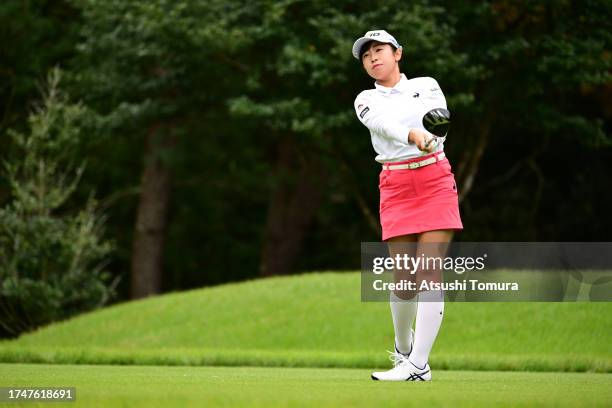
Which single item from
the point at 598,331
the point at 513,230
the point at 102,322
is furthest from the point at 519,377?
the point at 513,230

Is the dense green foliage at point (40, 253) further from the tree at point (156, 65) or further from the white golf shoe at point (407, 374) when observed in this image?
the white golf shoe at point (407, 374)

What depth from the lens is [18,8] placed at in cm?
2375

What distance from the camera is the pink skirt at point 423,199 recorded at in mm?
6430

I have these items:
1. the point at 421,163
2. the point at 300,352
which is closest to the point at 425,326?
the point at 421,163

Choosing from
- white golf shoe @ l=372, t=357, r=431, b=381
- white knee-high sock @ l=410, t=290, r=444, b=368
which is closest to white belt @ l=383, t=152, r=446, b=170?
white knee-high sock @ l=410, t=290, r=444, b=368

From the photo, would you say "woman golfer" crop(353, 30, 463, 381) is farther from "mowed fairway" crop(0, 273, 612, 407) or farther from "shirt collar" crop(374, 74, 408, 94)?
"mowed fairway" crop(0, 273, 612, 407)

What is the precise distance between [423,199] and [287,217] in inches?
734

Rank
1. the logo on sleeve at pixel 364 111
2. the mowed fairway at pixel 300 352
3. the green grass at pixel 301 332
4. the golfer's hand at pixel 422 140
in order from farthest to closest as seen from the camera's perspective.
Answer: the green grass at pixel 301 332 → the logo on sleeve at pixel 364 111 → the golfer's hand at pixel 422 140 → the mowed fairway at pixel 300 352

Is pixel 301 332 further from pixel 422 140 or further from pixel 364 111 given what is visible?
pixel 422 140

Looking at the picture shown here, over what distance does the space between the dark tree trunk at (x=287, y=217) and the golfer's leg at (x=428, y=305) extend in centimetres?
1779

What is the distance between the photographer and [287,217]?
82.2 feet

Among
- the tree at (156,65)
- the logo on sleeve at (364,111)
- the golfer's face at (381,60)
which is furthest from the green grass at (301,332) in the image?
the tree at (156,65)

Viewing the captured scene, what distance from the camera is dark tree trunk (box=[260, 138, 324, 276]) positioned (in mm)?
24547

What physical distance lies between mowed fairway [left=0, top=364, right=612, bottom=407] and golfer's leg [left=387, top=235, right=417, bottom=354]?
33 centimetres
